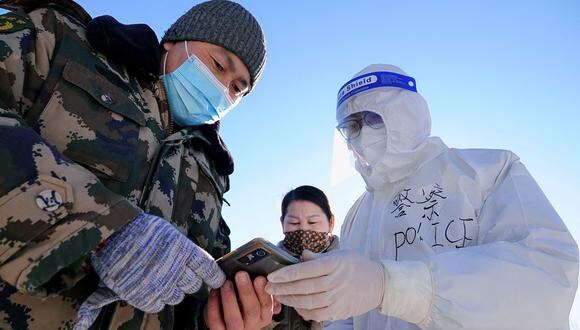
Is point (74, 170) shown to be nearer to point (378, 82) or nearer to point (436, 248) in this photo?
point (436, 248)

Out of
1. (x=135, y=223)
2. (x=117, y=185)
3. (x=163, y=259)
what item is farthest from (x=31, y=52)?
(x=163, y=259)

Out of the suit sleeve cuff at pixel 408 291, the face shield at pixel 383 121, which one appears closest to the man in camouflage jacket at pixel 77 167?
the suit sleeve cuff at pixel 408 291

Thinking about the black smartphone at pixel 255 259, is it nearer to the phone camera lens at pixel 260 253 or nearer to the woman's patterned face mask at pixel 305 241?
the phone camera lens at pixel 260 253

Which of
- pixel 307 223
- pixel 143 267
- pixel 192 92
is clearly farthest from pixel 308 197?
pixel 143 267

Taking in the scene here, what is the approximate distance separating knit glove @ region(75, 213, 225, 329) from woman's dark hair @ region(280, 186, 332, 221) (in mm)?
2894

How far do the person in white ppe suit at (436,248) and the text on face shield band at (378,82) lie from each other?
7 centimetres

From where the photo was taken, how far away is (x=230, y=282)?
1.63m

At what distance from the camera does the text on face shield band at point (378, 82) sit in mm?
2969

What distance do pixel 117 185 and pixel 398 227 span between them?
159 cm

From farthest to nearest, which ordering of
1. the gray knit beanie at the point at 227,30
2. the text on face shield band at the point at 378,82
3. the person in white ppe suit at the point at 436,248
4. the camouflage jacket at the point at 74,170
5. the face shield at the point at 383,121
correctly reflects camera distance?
1. the text on face shield band at the point at 378,82
2. the face shield at the point at 383,121
3. the gray knit beanie at the point at 227,30
4. the person in white ppe suit at the point at 436,248
5. the camouflage jacket at the point at 74,170

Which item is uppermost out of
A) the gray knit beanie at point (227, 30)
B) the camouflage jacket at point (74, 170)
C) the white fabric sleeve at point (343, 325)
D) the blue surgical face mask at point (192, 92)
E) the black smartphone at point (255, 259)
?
the gray knit beanie at point (227, 30)

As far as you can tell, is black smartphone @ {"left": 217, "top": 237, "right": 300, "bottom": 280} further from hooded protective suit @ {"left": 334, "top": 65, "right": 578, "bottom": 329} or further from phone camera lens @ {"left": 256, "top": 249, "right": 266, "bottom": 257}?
hooded protective suit @ {"left": 334, "top": 65, "right": 578, "bottom": 329}

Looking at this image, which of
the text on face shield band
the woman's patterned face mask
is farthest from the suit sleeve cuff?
the woman's patterned face mask

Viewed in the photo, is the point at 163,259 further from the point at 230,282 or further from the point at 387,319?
the point at 387,319
